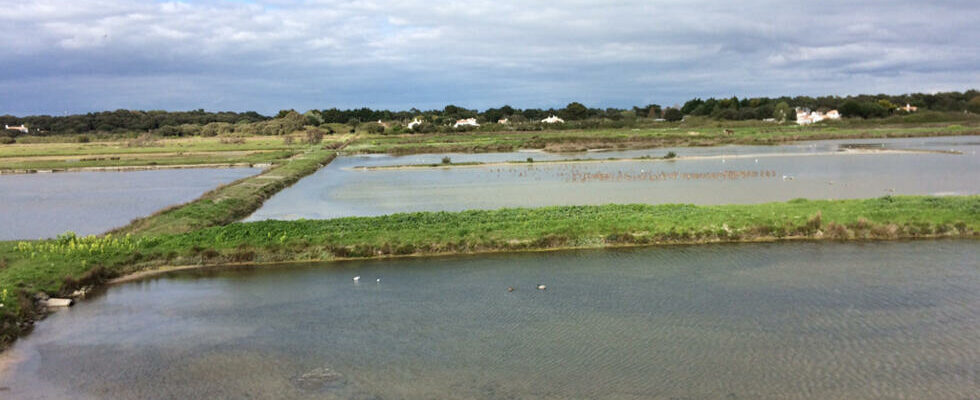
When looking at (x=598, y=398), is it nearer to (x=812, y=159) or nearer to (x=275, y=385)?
(x=275, y=385)

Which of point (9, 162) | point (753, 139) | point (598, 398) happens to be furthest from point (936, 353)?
point (9, 162)

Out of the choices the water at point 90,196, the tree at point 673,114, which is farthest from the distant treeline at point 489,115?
the water at point 90,196

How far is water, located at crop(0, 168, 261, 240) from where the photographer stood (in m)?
22.6

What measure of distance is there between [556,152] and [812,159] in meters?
19.5

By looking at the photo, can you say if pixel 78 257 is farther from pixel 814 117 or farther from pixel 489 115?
pixel 489 115

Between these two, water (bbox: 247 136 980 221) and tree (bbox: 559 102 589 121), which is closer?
water (bbox: 247 136 980 221)

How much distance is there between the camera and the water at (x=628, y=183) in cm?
2430

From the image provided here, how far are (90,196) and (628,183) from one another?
25.0 m

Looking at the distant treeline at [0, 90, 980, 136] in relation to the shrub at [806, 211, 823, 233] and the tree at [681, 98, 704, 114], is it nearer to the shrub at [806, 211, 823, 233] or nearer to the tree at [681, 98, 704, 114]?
the tree at [681, 98, 704, 114]

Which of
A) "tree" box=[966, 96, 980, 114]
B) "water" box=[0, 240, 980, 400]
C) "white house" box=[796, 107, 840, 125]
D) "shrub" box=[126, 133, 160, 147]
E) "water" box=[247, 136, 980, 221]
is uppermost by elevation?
"tree" box=[966, 96, 980, 114]

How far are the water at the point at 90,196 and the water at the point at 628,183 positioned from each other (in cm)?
486

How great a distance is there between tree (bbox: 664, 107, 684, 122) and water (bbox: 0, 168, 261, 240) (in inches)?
4006

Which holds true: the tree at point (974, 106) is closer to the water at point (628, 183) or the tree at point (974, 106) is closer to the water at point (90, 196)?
the water at point (628, 183)

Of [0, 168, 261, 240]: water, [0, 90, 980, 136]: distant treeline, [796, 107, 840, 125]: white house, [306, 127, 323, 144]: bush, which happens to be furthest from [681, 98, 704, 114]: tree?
[0, 168, 261, 240]: water
